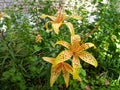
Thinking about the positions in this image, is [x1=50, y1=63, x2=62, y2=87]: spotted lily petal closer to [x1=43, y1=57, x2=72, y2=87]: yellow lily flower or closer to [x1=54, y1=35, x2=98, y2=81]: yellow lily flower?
[x1=43, y1=57, x2=72, y2=87]: yellow lily flower

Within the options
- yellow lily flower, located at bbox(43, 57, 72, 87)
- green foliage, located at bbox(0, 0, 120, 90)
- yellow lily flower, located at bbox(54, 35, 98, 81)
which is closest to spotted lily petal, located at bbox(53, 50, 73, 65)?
yellow lily flower, located at bbox(54, 35, 98, 81)

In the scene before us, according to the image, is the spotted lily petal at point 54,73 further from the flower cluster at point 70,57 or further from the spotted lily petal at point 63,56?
the spotted lily petal at point 63,56

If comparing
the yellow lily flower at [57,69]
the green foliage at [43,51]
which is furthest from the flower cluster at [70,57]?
the green foliage at [43,51]

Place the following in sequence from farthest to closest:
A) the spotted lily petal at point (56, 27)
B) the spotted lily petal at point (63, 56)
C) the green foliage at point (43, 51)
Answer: the green foliage at point (43, 51) → the spotted lily petal at point (56, 27) → the spotted lily petal at point (63, 56)

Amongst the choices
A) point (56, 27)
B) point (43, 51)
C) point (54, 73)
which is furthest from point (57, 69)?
point (43, 51)

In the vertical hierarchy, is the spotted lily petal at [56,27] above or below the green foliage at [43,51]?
above

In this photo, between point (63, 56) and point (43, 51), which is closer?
point (63, 56)

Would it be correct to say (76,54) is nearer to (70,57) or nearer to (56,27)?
(70,57)

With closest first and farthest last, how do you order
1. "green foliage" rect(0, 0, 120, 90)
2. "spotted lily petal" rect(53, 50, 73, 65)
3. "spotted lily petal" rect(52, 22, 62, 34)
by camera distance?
1. "spotted lily petal" rect(53, 50, 73, 65)
2. "spotted lily petal" rect(52, 22, 62, 34)
3. "green foliage" rect(0, 0, 120, 90)

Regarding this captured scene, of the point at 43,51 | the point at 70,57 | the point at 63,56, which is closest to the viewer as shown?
the point at 63,56
